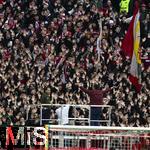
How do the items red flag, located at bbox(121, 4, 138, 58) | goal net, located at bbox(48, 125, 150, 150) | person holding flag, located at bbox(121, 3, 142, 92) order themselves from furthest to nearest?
red flag, located at bbox(121, 4, 138, 58) < person holding flag, located at bbox(121, 3, 142, 92) < goal net, located at bbox(48, 125, 150, 150)

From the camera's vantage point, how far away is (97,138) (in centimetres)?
1470

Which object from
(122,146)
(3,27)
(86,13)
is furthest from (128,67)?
(122,146)

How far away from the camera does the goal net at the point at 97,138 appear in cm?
1365

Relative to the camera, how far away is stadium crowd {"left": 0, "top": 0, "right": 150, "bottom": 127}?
25203 mm

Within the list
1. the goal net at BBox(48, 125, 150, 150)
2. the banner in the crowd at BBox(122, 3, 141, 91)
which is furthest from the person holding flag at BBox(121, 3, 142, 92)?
the goal net at BBox(48, 125, 150, 150)

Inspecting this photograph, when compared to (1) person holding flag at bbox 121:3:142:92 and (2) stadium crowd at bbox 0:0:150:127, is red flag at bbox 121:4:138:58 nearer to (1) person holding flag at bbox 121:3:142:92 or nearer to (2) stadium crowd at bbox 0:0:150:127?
(1) person holding flag at bbox 121:3:142:92

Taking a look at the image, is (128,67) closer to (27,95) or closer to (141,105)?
(141,105)

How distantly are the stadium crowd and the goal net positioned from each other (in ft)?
30.0

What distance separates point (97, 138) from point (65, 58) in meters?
12.4

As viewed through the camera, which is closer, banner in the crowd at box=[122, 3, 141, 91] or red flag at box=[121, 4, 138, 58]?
banner in the crowd at box=[122, 3, 141, 91]

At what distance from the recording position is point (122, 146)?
1435cm

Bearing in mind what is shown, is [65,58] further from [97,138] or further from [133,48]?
[97,138]

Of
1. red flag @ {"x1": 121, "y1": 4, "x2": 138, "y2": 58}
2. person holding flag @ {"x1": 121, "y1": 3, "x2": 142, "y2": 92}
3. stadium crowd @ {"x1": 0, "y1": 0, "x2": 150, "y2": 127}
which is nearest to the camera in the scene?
stadium crowd @ {"x1": 0, "y1": 0, "x2": 150, "y2": 127}

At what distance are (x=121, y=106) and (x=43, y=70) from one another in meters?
3.45
